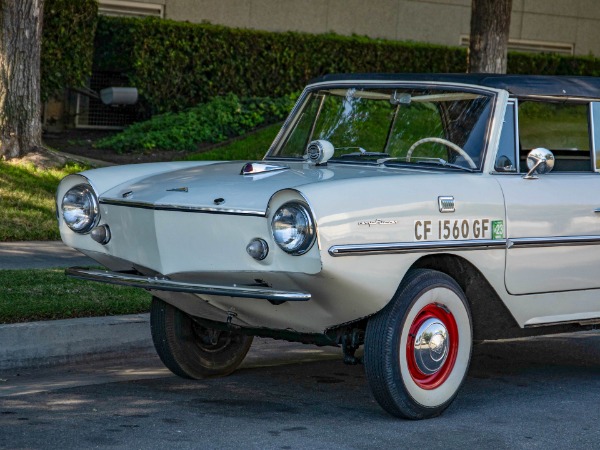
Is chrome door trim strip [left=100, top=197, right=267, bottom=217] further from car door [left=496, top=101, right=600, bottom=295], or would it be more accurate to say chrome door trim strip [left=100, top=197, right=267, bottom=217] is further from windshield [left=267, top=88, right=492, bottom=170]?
car door [left=496, top=101, right=600, bottom=295]

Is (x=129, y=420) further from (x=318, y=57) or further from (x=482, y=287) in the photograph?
(x=318, y=57)

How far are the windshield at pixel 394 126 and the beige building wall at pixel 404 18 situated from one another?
1101 cm

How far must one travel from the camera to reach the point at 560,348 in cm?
829

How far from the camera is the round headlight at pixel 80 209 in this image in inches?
246

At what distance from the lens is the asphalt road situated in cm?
548

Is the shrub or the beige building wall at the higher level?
the beige building wall

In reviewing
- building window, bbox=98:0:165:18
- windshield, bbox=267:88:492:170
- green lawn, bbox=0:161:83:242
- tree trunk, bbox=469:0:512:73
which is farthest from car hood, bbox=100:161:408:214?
building window, bbox=98:0:165:18

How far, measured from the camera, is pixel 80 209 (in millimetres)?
6285

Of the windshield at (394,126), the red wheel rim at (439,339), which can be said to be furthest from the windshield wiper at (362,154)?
the red wheel rim at (439,339)

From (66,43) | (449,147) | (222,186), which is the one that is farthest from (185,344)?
(66,43)

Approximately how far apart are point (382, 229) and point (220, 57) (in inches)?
461

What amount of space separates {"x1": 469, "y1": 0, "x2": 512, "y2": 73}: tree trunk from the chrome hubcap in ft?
29.7

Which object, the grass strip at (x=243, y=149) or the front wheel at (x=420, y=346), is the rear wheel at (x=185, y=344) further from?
the grass strip at (x=243, y=149)

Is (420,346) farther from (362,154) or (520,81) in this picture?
(520,81)
